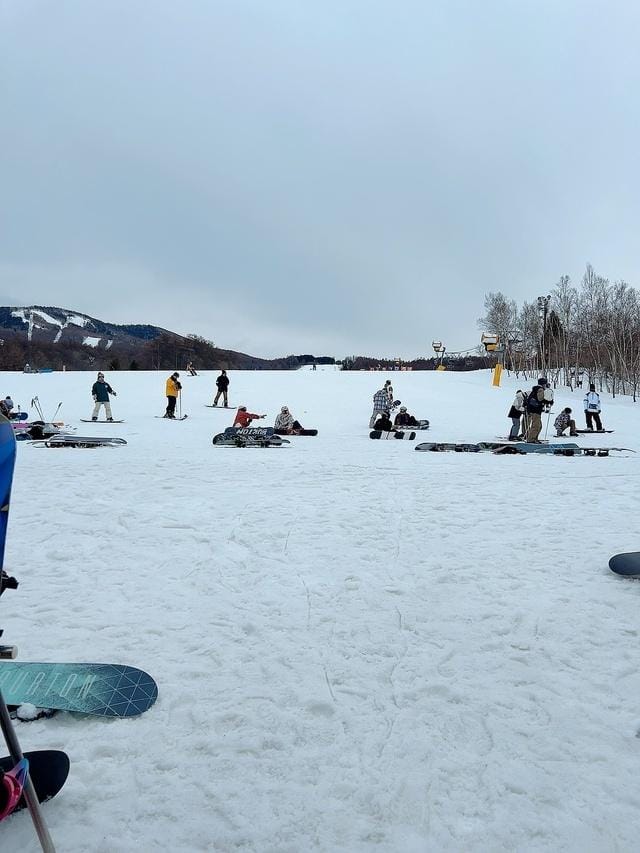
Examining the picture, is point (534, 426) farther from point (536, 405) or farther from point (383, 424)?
point (383, 424)

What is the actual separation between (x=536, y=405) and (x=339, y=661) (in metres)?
13.1

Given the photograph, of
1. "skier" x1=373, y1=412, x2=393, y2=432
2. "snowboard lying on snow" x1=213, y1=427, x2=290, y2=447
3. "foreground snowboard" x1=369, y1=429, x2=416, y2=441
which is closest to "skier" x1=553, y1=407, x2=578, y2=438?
"foreground snowboard" x1=369, y1=429, x2=416, y2=441

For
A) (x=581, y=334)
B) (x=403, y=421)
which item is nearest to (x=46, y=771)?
(x=403, y=421)

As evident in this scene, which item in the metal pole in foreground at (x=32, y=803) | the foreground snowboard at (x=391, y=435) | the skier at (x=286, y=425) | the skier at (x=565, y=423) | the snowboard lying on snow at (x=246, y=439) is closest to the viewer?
the metal pole in foreground at (x=32, y=803)

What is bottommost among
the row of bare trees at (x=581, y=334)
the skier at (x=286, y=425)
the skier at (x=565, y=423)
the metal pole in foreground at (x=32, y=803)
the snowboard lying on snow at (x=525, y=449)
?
the metal pole in foreground at (x=32, y=803)

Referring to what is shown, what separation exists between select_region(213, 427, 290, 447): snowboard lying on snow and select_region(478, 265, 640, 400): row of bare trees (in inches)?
1569

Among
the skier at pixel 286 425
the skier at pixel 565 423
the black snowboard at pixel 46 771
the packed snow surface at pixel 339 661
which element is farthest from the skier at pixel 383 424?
the black snowboard at pixel 46 771

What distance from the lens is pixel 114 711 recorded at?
9.52 ft

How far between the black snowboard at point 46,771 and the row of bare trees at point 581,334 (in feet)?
164

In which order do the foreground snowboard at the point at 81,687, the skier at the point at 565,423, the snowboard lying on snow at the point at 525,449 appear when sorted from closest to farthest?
the foreground snowboard at the point at 81,687
the snowboard lying on snow at the point at 525,449
the skier at the point at 565,423

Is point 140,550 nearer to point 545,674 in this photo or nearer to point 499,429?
point 545,674

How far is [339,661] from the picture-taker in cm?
349

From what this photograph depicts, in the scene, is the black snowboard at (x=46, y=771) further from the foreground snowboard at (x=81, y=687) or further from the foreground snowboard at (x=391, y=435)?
the foreground snowboard at (x=391, y=435)

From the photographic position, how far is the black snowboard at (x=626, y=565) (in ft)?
15.5
